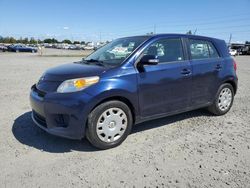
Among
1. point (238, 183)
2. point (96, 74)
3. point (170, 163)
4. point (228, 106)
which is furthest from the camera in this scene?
point (228, 106)

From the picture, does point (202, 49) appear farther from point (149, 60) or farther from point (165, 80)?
point (149, 60)

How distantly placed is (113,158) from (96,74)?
1.24 m

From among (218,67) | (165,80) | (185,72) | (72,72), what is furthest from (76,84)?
(218,67)

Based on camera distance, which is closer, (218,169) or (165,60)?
(218,169)

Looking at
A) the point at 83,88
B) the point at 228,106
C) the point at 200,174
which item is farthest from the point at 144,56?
the point at 228,106

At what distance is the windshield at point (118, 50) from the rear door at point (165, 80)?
0.84 ft

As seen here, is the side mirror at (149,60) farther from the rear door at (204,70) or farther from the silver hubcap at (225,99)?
the silver hubcap at (225,99)

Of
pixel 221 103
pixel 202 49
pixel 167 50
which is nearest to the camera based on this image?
pixel 167 50

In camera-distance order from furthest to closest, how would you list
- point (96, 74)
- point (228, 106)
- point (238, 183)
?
1. point (228, 106)
2. point (96, 74)
3. point (238, 183)

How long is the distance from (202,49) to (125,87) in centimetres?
214

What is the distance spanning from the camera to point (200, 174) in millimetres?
3055

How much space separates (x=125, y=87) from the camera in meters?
3.73

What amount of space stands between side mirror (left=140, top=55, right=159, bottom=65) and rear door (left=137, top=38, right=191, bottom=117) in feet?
0.38

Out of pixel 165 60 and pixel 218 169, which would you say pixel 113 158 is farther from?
pixel 165 60
